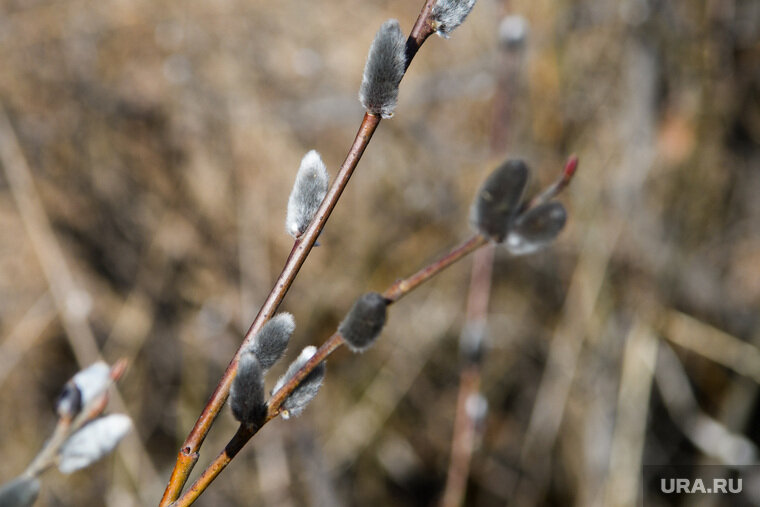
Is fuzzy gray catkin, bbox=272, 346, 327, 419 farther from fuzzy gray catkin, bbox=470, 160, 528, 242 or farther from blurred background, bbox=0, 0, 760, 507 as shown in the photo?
blurred background, bbox=0, 0, 760, 507

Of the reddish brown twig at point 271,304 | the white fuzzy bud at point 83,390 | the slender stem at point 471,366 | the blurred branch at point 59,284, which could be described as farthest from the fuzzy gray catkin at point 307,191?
the blurred branch at point 59,284

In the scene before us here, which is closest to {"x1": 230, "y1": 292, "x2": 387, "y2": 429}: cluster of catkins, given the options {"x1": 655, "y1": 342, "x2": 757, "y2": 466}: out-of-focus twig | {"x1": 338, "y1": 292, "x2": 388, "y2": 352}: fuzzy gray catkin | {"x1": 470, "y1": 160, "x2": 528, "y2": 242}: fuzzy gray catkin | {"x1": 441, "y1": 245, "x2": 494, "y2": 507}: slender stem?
{"x1": 338, "y1": 292, "x2": 388, "y2": 352}: fuzzy gray catkin

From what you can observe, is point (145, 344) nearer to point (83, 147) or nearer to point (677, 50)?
point (83, 147)

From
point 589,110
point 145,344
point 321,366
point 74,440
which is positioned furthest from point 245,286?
point 321,366

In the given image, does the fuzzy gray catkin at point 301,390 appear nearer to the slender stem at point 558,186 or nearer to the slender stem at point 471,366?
the slender stem at point 558,186

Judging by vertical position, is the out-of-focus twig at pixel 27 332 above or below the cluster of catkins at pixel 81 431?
above

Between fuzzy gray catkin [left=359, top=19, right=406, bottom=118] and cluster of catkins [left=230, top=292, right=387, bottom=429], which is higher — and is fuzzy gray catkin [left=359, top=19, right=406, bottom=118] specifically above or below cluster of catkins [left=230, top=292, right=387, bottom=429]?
above
